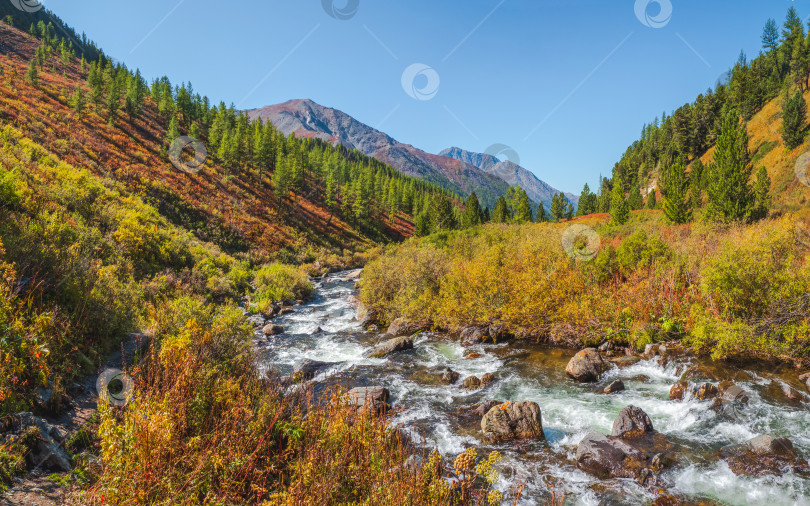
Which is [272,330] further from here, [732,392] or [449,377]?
[732,392]

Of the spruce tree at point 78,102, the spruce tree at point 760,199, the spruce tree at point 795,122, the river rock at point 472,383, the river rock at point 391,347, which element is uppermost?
the spruce tree at point 78,102

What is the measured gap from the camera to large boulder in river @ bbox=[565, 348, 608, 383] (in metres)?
11.4

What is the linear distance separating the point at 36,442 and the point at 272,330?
50.5 ft

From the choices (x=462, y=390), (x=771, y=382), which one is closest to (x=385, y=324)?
(x=462, y=390)

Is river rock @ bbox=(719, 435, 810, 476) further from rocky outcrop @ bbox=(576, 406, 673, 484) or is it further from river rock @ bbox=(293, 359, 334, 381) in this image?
river rock @ bbox=(293, 359, 334, 381)

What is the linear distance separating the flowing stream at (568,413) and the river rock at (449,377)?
8.8 inches

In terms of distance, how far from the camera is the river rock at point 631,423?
822cm

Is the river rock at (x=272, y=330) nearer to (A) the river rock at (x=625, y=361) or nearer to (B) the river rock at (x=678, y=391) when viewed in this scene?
(A) the river rock at (x=625, y=361)

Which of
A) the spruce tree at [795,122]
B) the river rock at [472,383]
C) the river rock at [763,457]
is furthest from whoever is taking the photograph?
the spruce tree at [795,122]

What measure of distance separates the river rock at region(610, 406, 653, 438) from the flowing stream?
29 cm

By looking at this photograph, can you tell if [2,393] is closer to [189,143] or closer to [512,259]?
[512,259]

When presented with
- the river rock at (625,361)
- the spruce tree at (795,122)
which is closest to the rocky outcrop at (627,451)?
the river rock at (625,361)

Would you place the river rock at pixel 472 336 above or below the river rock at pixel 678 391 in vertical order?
above

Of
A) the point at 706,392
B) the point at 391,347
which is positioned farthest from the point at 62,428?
the point at 706,392
